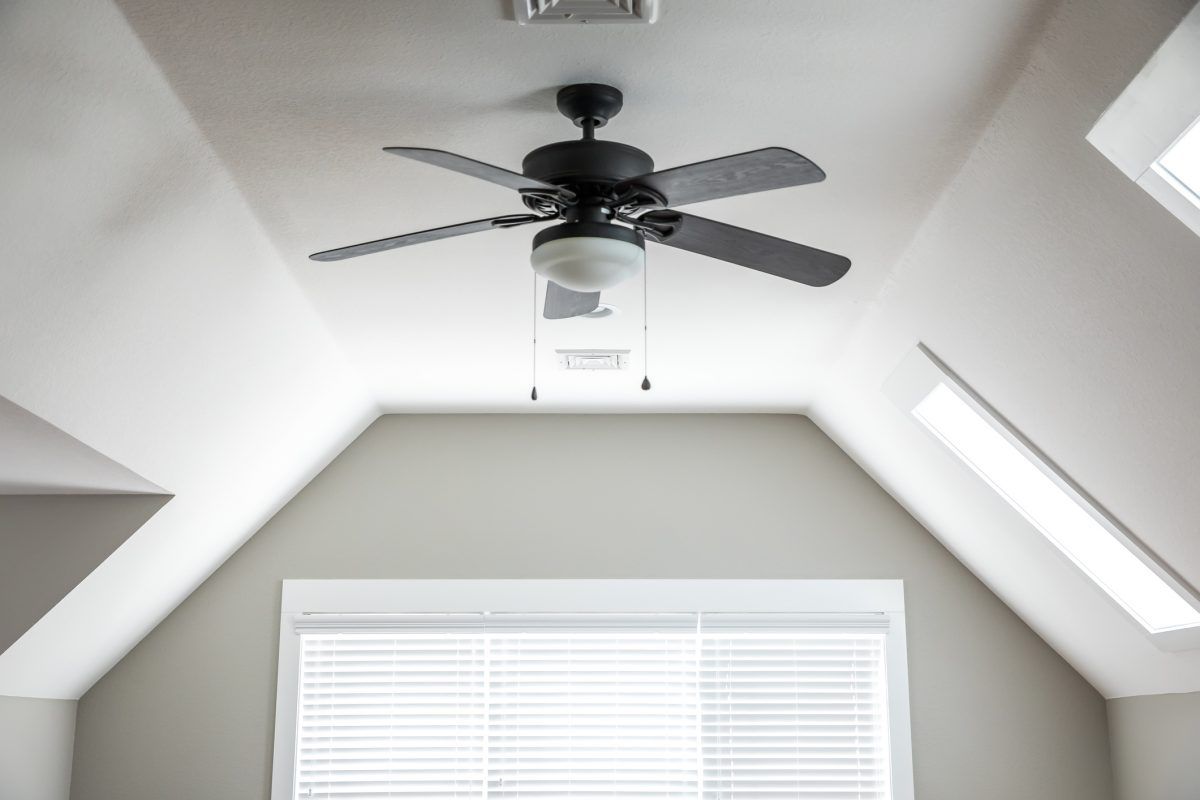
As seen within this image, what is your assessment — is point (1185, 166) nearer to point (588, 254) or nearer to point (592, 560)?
point (588, 254)

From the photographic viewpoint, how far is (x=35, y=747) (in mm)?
4281

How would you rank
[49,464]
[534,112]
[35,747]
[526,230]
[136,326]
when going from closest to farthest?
[534,112] → [136,326] → [526,230] → [49,464] → [35,747]

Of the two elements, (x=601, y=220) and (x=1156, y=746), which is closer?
(x=601, y=220)

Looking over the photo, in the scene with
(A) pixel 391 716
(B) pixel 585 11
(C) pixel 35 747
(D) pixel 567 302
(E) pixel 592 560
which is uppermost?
(B) pixel 585 11

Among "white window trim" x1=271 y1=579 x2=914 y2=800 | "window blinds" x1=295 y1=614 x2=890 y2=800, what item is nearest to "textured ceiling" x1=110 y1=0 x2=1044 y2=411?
"white window trim" x1=271 y1=579 x2=914 y2=800

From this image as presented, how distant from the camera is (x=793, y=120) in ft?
7.98

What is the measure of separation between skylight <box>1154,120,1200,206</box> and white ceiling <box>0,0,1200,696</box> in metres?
0.07

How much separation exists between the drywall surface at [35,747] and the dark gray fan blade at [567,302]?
2.70 m

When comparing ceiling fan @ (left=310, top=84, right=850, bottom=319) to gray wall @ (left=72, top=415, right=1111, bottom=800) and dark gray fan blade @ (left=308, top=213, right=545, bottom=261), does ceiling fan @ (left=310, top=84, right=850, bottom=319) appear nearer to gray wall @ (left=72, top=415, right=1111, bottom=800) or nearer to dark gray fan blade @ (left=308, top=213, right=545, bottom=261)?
dark gray fan blade @ (left=308, top=213, right=545, bottom=261)

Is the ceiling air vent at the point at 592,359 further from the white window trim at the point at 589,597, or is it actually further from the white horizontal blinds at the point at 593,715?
the white horizontal blinds at the point at 593,715

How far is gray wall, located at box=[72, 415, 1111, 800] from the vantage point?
456 centimetres

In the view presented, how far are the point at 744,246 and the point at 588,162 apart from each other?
0.35m

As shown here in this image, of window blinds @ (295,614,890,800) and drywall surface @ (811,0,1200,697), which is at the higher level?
drywall surface @ (811,0,1200,697)

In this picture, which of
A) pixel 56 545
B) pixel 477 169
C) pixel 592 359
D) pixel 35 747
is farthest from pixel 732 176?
pixel 35 747
